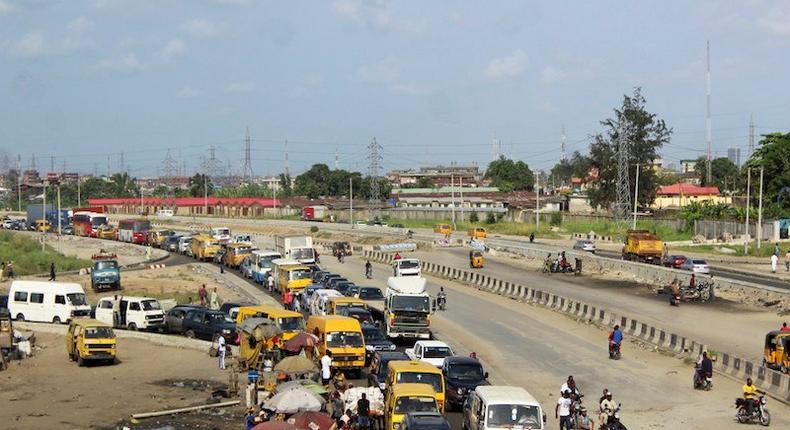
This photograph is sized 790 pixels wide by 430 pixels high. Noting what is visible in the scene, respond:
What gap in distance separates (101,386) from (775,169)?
90.7m

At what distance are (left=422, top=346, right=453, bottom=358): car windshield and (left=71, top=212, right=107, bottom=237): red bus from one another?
298 feet

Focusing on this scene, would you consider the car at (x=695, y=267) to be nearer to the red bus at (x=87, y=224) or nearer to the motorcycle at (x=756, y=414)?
the motorcycle at (x=756, y=414)

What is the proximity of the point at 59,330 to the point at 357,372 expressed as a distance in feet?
59.2

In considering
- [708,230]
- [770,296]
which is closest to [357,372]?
[770,296]

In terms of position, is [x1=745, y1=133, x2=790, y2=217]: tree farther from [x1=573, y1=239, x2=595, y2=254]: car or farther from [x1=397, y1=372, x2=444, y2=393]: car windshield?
[x1=397, y1=372, x2=444, y2=393]: car windshield

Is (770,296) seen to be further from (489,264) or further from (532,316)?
(489,264)

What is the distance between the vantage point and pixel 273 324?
1341 inches

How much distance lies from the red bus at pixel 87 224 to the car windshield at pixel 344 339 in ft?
294

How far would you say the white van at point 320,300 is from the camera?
41625 millimetres

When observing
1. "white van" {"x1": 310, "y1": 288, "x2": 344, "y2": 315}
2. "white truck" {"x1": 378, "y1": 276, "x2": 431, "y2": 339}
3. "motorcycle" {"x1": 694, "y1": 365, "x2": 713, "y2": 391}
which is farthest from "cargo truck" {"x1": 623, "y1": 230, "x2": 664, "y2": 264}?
"motorcycle" {"x1": 694, "y1": 365, "x2": 713, "y2": 391}

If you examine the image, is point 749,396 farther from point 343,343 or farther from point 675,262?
point 675,262

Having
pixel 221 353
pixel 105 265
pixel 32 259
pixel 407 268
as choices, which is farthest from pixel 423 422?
pixel 32 259

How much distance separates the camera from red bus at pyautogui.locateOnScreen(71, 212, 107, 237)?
115 meters

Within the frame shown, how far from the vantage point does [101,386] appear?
106 feet
